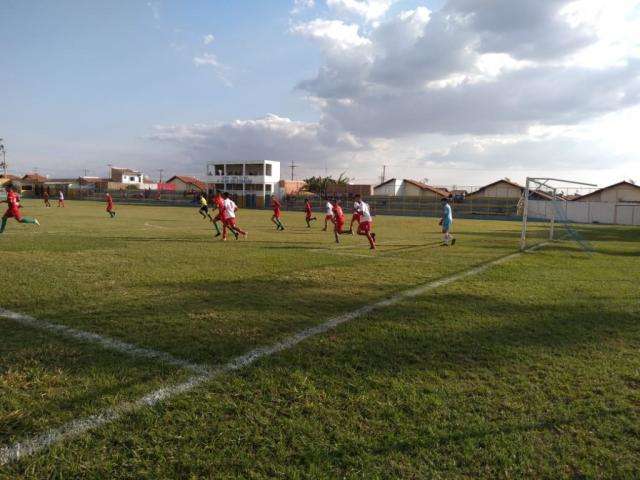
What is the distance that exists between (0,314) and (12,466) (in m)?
3.69

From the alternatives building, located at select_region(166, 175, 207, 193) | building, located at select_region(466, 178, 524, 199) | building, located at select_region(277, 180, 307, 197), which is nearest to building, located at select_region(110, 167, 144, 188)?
building, located at select_region(166, 175, 207, 193)

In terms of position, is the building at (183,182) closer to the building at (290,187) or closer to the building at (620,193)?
the building at (290,187)

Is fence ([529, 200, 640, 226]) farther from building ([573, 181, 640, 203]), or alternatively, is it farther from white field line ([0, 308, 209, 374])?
white field line ([0, 308, 209, 374])

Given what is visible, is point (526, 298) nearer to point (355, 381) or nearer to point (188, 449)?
point (355, 381)

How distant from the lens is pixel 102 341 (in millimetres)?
4625

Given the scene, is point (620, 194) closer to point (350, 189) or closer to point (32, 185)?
point (350, 189)

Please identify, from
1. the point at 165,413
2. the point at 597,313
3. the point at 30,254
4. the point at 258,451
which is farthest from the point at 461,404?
the point at 30,254

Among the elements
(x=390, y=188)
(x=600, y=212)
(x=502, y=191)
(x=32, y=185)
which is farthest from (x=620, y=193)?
(x=32, y=185)

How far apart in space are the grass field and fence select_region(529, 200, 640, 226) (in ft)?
122

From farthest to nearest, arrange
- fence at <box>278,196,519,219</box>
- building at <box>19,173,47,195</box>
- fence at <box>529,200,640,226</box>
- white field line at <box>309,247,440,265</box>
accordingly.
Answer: building at <box>19,173,47,195</box>, fence at <box>278,196,519,219</box>, fence at <box>529,200,640,226</box>, white field line at <box>309,247,440,265</box>

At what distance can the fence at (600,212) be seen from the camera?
40.0 m

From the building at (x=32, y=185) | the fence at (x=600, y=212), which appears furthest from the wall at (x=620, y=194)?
the building at (x=32, y=185)

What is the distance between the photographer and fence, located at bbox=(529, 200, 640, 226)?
3997cm

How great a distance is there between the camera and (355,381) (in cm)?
381
